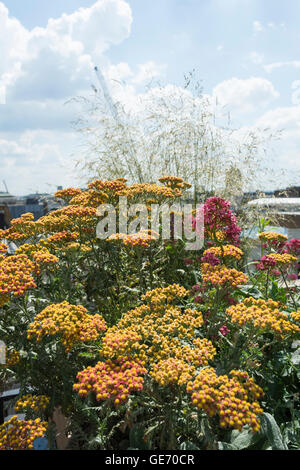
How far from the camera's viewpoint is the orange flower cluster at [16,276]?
1.43m

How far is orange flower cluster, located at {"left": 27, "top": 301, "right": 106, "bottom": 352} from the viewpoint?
4.11ft

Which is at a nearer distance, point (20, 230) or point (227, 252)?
point (227, 252)

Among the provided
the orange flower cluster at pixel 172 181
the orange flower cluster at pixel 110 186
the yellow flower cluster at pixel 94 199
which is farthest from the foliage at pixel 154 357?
the orange flower cluster at pixel 172 181

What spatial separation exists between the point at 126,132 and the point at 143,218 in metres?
2.30

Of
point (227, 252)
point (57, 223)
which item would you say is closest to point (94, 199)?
point (57, 223)

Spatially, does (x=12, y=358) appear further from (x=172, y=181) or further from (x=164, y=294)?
(x=172, y=181)

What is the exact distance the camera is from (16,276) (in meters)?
1.50

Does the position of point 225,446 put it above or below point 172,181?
below

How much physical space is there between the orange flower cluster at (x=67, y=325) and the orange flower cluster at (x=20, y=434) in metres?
0.30

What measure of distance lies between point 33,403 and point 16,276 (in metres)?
0.58

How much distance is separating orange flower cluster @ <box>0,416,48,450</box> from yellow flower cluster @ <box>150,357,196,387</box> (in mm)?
490

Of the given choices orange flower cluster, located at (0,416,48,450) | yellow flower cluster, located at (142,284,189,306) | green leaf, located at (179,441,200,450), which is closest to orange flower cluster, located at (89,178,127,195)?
yellow flower cluster, located at (142,284,189,306)

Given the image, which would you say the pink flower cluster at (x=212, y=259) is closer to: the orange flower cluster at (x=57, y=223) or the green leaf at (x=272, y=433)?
the green leaf at (x=272, y=433)
